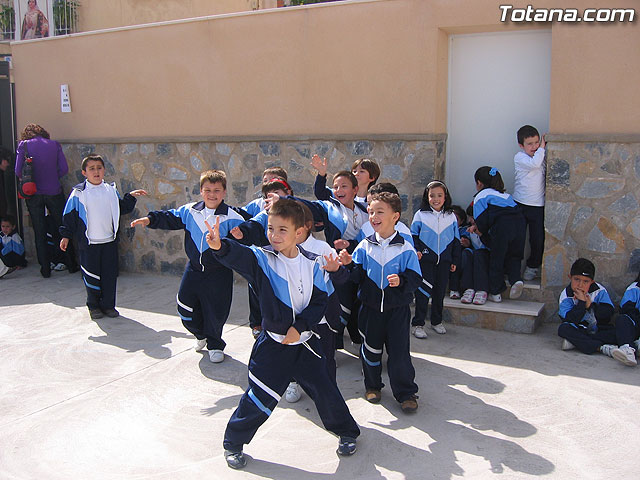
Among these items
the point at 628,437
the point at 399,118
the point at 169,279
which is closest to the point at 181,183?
the point at 169,279

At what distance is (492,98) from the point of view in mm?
6129

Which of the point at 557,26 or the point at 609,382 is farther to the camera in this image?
the point at 557,26

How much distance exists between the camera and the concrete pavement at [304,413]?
3.50m

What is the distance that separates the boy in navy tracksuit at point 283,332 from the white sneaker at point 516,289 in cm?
262

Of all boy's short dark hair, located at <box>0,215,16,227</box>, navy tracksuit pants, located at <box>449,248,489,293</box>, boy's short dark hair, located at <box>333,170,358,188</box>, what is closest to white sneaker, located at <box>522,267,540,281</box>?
navy tracksuit pants, located at <box>449,248,489,293</box>

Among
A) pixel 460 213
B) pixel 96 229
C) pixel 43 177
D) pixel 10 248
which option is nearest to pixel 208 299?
pixel 96 229

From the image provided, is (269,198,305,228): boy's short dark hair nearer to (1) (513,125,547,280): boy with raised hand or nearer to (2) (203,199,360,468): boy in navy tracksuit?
(2) (203,199,360,468): boy in navy tracksuit

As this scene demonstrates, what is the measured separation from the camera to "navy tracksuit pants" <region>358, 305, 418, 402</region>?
13.5ft

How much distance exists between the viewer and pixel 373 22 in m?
6.20

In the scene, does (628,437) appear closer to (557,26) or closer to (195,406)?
(195,406)

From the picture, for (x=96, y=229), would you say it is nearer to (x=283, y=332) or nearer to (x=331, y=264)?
(x=283, y=332)

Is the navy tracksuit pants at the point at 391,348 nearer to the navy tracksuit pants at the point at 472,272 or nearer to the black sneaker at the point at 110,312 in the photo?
the navy tracksuit pants at the point at 472,272

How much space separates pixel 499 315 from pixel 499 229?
741 mm

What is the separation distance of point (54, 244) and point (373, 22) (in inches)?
194
